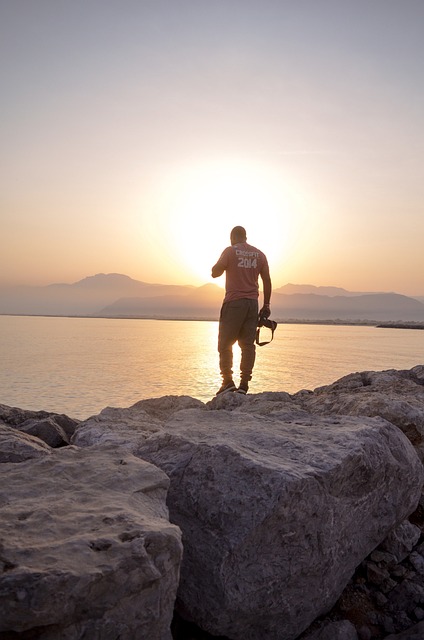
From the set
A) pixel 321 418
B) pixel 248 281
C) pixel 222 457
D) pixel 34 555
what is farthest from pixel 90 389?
pixel 34 555

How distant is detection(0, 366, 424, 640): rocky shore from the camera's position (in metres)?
2.23

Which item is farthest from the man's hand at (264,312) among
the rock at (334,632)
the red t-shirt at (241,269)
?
the rock at (334,632)

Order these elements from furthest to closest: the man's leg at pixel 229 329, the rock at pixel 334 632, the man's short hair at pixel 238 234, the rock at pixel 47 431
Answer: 1. the man's short hair at pixel 238 234
2. the man's leg at pixel 229 329
3. the rock at pixel 47 431
4. the rock at pixel 334 632

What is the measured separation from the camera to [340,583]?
11.2ft

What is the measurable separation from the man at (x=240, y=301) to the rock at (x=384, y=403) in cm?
169

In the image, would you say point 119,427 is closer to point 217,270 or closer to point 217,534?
point 217,534

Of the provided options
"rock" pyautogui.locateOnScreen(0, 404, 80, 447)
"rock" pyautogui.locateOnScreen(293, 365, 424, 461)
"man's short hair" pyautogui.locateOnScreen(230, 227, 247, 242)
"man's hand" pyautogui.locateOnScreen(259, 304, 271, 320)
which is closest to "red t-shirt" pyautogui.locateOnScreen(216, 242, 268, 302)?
"man's short hair" pyautogui.locateOnScreen(230, 227, 247, 242)

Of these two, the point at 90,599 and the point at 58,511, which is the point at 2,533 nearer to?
the point at 58,511

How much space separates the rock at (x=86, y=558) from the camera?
207 centimetres

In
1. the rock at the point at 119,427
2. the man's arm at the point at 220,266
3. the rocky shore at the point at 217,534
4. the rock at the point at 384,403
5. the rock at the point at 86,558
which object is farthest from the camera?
the man's arm at the point at 220,266

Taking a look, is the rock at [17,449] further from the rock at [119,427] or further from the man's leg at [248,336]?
the man's leg at [248,336]

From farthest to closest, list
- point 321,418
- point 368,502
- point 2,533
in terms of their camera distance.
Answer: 1. point 321,418
2. point 368,502
3. point 2,533

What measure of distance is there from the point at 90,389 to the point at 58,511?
10656mm

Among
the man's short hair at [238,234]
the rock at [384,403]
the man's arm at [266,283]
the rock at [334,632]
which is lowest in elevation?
the rock at [334,632]
